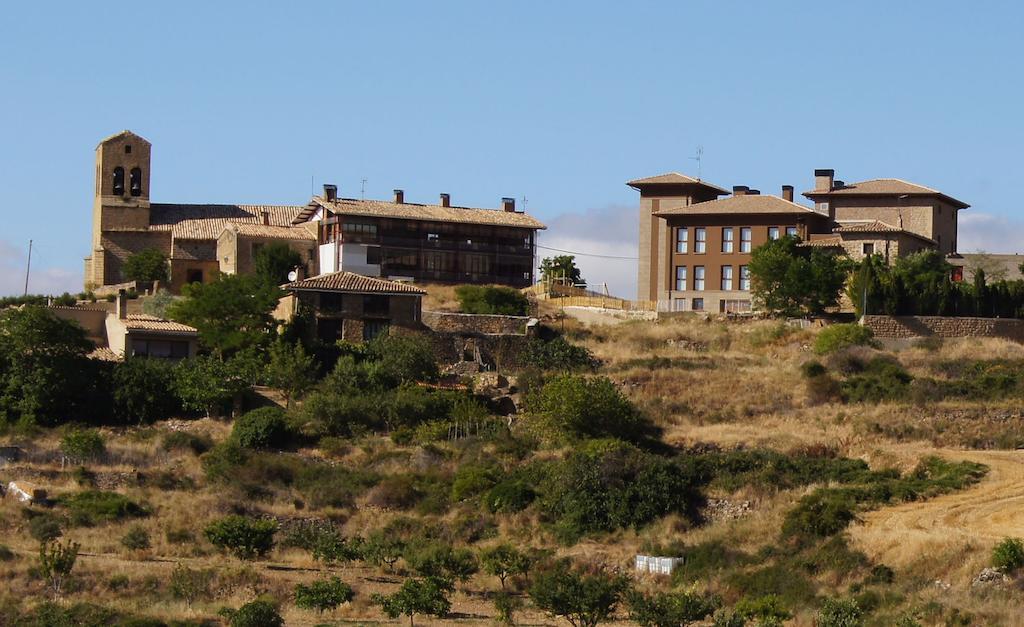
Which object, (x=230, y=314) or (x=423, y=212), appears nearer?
(x=230, y=314)

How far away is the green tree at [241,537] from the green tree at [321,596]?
6.25 m

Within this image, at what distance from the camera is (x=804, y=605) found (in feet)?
152

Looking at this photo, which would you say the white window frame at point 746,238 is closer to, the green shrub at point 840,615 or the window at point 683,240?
the window at point 683,240

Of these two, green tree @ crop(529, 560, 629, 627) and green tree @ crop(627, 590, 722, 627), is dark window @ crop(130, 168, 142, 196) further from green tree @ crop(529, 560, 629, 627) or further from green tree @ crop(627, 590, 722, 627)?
green tree @ crop(627, 590, 722, 627)

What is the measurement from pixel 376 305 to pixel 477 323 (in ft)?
15.2

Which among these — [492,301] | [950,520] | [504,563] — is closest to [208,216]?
[492,301]

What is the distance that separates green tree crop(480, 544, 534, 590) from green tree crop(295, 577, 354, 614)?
5658mm

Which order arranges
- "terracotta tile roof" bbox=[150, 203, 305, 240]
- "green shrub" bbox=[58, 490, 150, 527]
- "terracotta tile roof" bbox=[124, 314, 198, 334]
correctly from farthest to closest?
1. "terracotta tile roof" bbox=[150, 203, 305, 240]
2. "terracotta tile roof" bbox=[124, 314, 198, 334]
3. "green shrub" bbox=[58, 490, 150, 527]

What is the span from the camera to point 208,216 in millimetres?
Result: 98562

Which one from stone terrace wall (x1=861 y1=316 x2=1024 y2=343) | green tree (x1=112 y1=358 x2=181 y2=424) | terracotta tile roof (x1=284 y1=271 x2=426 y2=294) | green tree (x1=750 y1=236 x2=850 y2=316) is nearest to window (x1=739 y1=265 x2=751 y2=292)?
green tree (x1=750 y1=236 x2=850 y2=316)

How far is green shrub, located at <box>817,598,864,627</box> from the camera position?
4234cm

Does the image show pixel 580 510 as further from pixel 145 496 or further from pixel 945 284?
pixel 945 284

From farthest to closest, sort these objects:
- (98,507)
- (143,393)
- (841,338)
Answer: (841,338)
(143,393)
(98,507)

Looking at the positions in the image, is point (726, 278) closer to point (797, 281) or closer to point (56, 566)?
point (797, 281)
